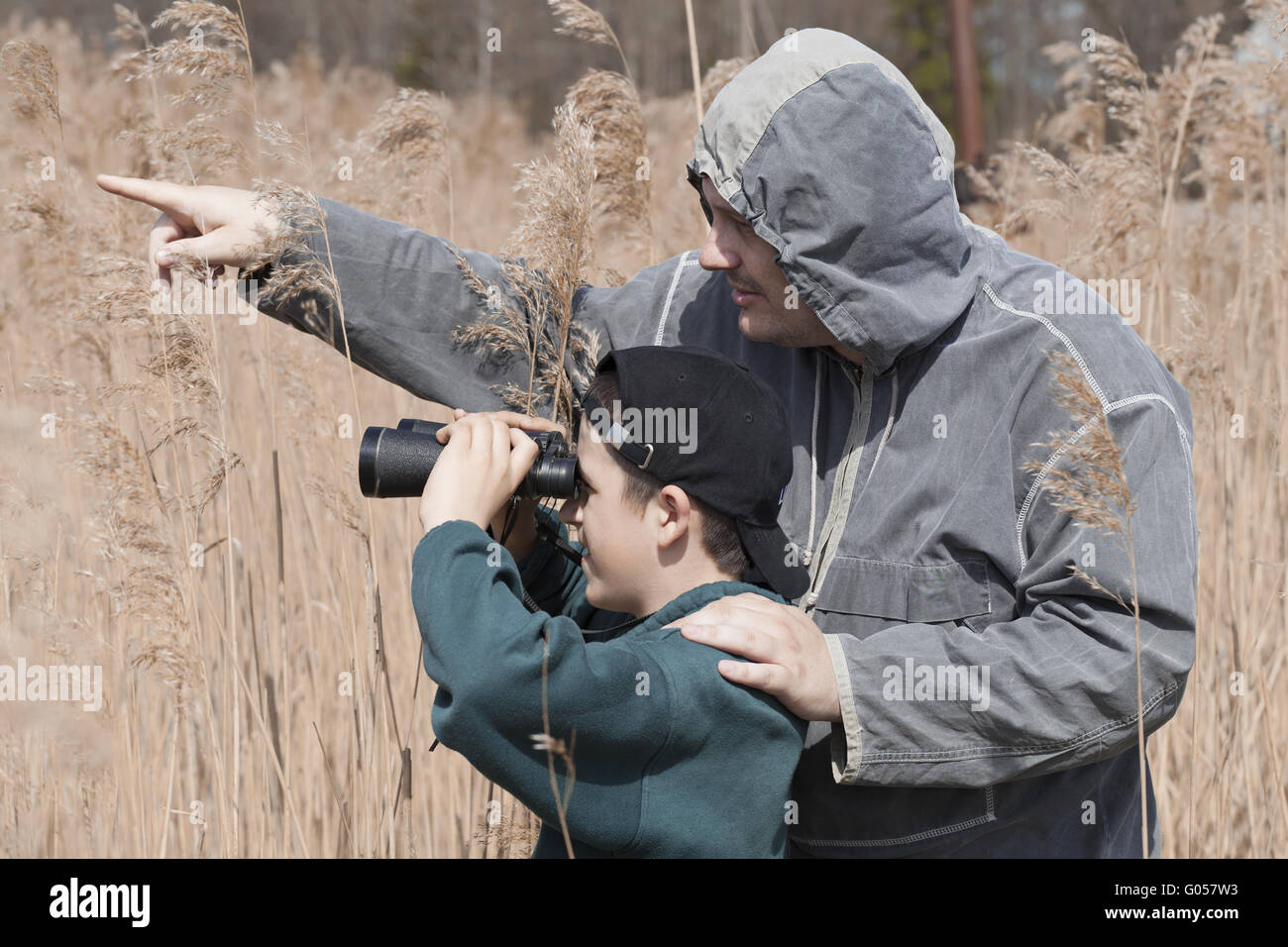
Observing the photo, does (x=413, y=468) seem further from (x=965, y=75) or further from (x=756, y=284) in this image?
(x=965, y=75)

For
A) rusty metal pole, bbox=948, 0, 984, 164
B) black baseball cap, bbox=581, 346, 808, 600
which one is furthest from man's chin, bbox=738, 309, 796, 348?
rusty metal pole, bbox=948, 0, 984, 164

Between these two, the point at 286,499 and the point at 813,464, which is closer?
the point at 813,464

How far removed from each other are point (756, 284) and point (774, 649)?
19.6 inches

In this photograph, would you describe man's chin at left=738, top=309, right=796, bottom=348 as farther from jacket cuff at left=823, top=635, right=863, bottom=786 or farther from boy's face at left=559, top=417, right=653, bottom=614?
jacket cuff at left=823, top=635, right=863, bottom=786

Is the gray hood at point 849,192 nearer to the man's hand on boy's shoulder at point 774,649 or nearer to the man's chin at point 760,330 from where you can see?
the man's chin at point 760,330

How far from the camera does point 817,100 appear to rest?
4.74ft

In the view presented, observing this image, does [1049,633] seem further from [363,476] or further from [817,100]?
[363,476]

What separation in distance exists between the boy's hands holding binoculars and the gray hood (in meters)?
0.40

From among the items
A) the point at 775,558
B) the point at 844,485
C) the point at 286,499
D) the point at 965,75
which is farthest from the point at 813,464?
the point at 965,75

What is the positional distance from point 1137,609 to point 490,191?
14.6 feet

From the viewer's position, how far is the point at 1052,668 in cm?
132

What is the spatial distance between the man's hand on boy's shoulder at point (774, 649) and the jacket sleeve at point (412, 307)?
0.58m

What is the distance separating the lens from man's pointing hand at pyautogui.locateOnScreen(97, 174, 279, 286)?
1552 mm

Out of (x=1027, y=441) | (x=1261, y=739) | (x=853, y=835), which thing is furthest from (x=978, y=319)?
(x=1261, y=739)
